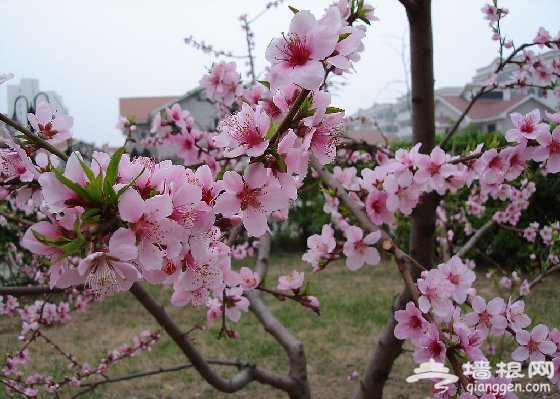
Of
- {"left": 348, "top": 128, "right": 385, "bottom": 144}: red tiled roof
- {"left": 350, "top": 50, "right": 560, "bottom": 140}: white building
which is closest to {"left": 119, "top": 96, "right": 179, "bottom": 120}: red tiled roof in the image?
{"left": 350, "top": 50, "right": 560, "bottom": 140}: white building

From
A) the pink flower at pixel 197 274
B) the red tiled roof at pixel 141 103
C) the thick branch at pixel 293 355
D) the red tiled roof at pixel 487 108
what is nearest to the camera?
Answer: the pink flower at pixel 197 274

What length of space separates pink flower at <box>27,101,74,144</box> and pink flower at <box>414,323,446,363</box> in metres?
0.93

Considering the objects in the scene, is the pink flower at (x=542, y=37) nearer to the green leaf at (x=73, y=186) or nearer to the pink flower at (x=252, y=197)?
the pink flower at (x=252, y=197)

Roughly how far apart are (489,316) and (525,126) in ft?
1.90

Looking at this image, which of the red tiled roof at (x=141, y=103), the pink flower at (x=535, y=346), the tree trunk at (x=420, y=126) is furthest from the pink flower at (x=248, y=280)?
the red tiled roof at (x=141, y=103)

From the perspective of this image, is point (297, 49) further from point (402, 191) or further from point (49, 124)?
point (402, 191)

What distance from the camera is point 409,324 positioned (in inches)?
47.8

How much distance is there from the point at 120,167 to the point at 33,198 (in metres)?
0.43

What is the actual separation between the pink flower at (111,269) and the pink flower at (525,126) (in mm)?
1205

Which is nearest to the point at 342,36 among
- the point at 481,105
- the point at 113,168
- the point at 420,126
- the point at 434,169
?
the point at 113,168

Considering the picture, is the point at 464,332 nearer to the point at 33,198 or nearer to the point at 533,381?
the point at 33,198

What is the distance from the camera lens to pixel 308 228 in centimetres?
1055

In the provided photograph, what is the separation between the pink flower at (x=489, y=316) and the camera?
1.30m

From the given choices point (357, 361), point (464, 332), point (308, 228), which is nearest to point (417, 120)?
point (464, 332)
